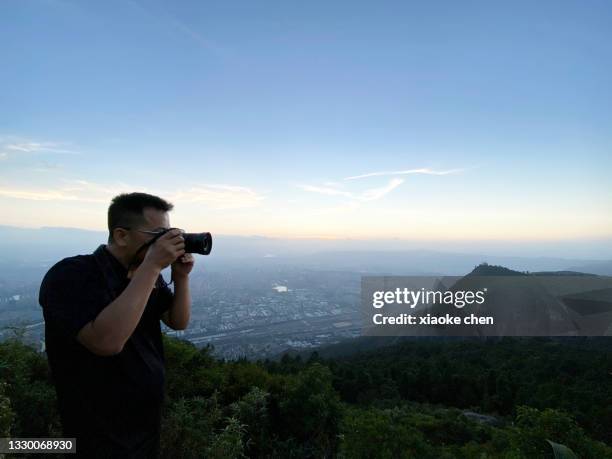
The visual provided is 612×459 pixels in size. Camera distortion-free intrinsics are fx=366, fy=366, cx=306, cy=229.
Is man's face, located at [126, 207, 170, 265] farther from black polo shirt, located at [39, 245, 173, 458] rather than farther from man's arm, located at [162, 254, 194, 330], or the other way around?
man's arm, located at [162, 254, 194, 330]

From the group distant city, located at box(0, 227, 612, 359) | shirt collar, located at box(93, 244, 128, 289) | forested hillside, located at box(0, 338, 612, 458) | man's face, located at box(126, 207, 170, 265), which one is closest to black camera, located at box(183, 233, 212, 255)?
man's face, located at box(126, 207, 170, 265)

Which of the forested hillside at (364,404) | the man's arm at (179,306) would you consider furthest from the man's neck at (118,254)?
the forested hillside at (364,404)

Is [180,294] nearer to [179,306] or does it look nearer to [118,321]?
[179,306]

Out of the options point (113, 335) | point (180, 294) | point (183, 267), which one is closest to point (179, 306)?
point (180, 294)

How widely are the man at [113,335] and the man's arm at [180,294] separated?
175 mm

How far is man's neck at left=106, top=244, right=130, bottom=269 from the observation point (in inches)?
43.5

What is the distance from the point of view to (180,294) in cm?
135

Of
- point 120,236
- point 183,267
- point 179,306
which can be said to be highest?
point 120,236

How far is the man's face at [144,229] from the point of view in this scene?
3.64 ft

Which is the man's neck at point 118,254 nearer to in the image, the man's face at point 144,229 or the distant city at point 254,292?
the man's face at point 144,229

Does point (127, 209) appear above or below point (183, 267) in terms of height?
above

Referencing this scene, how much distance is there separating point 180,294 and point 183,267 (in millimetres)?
106

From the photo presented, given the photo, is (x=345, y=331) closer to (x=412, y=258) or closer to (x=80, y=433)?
(x=412, y=258)

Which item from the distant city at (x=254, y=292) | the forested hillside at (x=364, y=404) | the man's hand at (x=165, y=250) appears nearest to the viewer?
the man's hand at (x=165, y=250)
